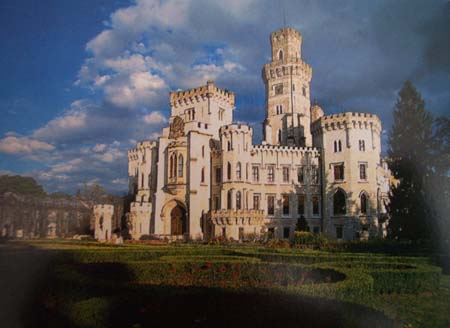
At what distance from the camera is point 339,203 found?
50.6 m

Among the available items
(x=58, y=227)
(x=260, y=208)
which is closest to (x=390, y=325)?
(x=58, y=227)

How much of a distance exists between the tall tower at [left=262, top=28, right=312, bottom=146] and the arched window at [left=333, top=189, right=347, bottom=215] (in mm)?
11970

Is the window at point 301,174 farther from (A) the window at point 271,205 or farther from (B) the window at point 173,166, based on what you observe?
(B) the window at point 173,166

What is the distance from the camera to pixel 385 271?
16.3 m

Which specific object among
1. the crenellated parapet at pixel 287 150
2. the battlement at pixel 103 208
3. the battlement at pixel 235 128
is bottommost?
the battlement at pixel 103 208

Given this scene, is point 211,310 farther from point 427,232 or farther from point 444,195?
point 444,195

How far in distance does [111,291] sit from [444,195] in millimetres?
31544

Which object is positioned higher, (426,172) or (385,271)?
(426,172)

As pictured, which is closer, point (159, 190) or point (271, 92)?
point (159, 190)

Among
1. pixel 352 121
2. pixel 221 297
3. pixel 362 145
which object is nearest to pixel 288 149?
pixel 352 121

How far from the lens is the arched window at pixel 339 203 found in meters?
50.0

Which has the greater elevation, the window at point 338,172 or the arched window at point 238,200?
the window at point 338,172

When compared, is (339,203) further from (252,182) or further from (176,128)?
(176,128)

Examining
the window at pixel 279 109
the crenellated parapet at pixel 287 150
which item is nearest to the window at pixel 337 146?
the crenellated parapet at pixel 287 150
